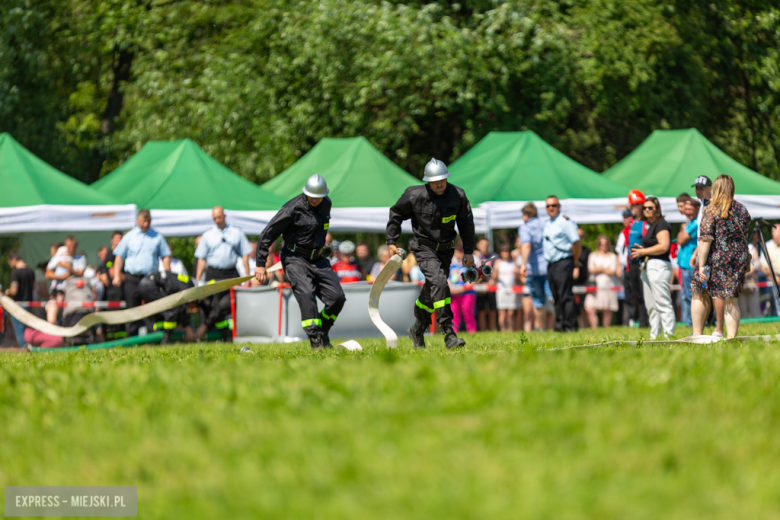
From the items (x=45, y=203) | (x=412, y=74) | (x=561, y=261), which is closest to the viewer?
(x=561, y=261)

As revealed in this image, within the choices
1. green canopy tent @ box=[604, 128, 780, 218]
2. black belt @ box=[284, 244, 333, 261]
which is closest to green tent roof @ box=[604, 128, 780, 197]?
green canopy tent @ box=[604, 128, 780, 218]

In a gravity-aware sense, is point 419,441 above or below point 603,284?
below

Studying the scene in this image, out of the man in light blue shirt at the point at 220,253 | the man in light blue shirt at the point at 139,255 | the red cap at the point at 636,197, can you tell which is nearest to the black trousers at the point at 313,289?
the red cap at the point at 636,197

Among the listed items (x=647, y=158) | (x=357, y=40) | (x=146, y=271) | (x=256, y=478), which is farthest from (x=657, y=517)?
(x=357, y=40)

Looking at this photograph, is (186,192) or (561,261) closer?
(561,261)

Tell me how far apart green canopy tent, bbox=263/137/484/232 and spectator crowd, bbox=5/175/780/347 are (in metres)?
0.54

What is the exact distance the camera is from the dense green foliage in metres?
25.6

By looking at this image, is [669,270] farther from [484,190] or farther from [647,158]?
[647,158]

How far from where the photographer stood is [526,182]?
63.1 feet

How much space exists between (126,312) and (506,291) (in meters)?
7.14

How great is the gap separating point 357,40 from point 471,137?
13.3 ft

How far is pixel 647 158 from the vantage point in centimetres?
2119

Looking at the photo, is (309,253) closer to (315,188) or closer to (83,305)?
(315,188)

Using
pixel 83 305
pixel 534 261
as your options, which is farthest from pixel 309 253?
pixel 83 305
